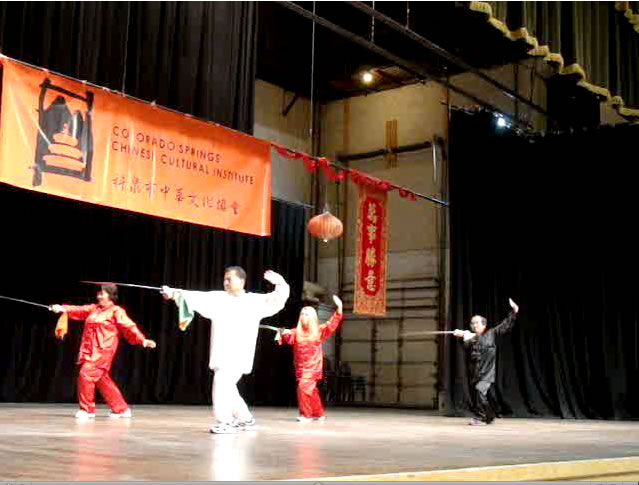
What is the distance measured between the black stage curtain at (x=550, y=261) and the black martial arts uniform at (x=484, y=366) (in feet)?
8.19

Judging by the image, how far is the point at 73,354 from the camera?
10797mm

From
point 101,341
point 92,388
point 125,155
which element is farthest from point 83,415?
point 125,155

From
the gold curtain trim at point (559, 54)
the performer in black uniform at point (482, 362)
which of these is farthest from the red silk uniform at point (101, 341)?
the gold curtain trim at point (559, 54)

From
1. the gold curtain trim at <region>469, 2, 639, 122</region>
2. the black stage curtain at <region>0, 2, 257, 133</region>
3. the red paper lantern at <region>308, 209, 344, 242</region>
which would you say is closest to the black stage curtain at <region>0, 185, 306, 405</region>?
the black stage curtain at <region>0, 2, 257, 133</region>

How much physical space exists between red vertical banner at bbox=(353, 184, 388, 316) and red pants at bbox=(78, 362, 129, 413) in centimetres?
345

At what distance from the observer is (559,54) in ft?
23.8

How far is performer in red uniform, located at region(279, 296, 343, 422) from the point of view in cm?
853

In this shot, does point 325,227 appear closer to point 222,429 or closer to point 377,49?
point 377,49

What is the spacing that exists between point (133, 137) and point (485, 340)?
4437 millimetres

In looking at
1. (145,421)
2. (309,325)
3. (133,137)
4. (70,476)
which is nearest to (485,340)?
Result: (309,325)

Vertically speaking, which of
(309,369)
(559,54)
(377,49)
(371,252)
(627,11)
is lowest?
(309,369)

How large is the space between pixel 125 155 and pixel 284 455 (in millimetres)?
3740

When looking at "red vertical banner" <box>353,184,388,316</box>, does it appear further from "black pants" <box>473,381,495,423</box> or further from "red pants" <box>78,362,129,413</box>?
"red pants" <box>78,362,129,413</box>

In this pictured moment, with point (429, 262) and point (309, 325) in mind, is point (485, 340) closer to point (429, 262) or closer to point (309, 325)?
point (309, 325)
